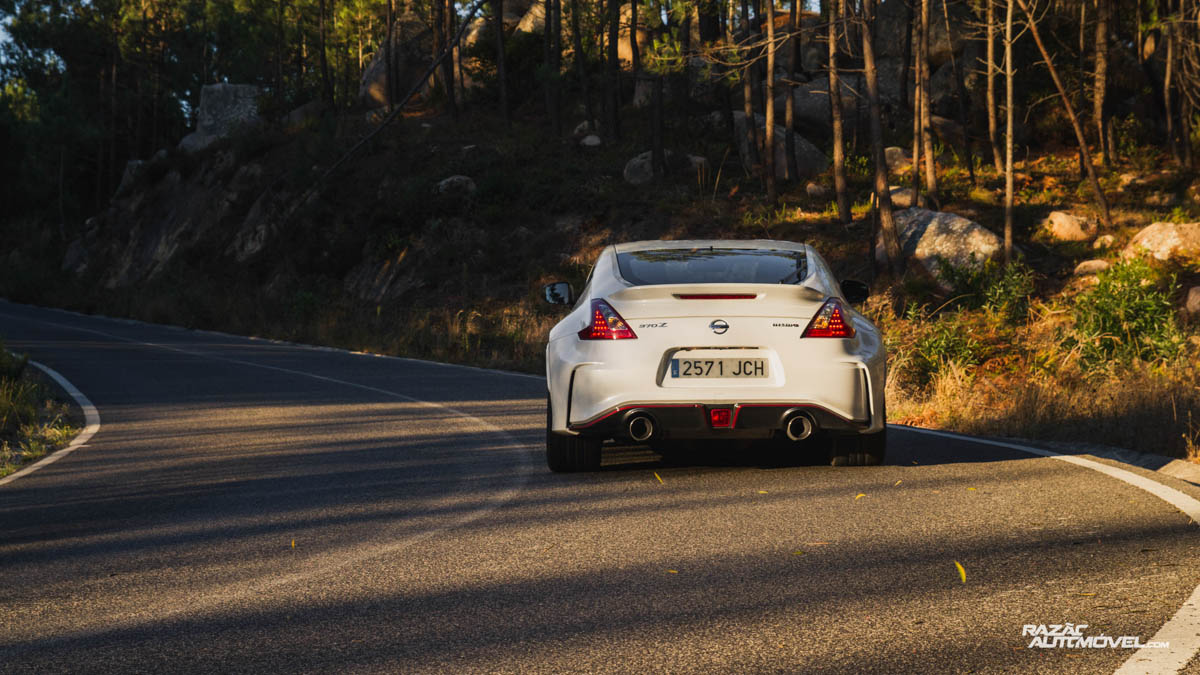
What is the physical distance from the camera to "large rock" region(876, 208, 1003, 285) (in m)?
26.4

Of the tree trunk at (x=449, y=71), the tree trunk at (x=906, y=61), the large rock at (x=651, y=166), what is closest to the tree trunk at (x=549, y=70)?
the tree trunk at (x=449, y=71)

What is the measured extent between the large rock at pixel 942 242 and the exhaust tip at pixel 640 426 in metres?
19.9

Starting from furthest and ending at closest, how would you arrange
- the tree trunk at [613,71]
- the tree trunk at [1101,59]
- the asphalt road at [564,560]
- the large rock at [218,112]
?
the large rock at [218,112], the tree trunk at [613,71], the tree trunk at [1101,59], the asphalt road at [564,560]

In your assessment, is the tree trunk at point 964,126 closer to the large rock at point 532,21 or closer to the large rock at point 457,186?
the large rock at point 457,186

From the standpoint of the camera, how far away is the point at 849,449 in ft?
26.6

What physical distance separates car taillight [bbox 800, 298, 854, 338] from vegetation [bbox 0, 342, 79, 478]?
6275mm

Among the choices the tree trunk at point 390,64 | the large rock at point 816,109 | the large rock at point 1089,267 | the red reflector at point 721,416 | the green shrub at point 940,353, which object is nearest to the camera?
the red reflector at point 721,416

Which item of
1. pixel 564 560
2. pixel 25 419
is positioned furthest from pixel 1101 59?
pixel 564 560

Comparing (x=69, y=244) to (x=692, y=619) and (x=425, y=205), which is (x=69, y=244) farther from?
(x=692, y=619)

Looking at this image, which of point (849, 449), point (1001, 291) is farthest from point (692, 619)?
point (1001, 291)

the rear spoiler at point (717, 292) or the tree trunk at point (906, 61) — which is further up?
the tree trunk at point (906, 61)

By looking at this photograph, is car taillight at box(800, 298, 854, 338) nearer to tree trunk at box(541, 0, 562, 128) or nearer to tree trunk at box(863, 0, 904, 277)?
tree trunk at box(863, 0, 904, 277)

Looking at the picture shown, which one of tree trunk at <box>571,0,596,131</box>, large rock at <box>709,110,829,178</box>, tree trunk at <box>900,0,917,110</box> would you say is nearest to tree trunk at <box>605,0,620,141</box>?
tree trunk at <box>571,0,596,131</box>

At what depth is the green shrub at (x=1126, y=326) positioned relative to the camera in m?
12.7
